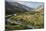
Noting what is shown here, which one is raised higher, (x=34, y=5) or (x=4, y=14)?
(x=34, y=5)

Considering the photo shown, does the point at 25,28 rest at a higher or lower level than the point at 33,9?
lower

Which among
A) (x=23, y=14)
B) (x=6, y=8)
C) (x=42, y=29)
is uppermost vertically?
(x=6, y=8)

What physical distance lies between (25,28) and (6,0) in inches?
22.4

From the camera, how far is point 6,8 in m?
1.47

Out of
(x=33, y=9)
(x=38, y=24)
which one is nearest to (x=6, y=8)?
(x=33, y=9)

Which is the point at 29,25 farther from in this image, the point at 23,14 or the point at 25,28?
the point at 23,14

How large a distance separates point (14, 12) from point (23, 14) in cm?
15

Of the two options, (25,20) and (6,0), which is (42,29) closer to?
(25,20)

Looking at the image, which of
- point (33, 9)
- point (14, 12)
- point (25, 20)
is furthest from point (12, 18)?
point (33, 9)

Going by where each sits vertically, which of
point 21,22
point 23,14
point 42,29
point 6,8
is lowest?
point 42,29

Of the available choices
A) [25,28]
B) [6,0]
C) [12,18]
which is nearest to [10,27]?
[12,18]

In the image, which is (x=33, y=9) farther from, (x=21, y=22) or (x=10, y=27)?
(x=10, y=27)

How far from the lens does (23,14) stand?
4.90ft

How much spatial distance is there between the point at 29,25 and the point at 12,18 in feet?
1.02
